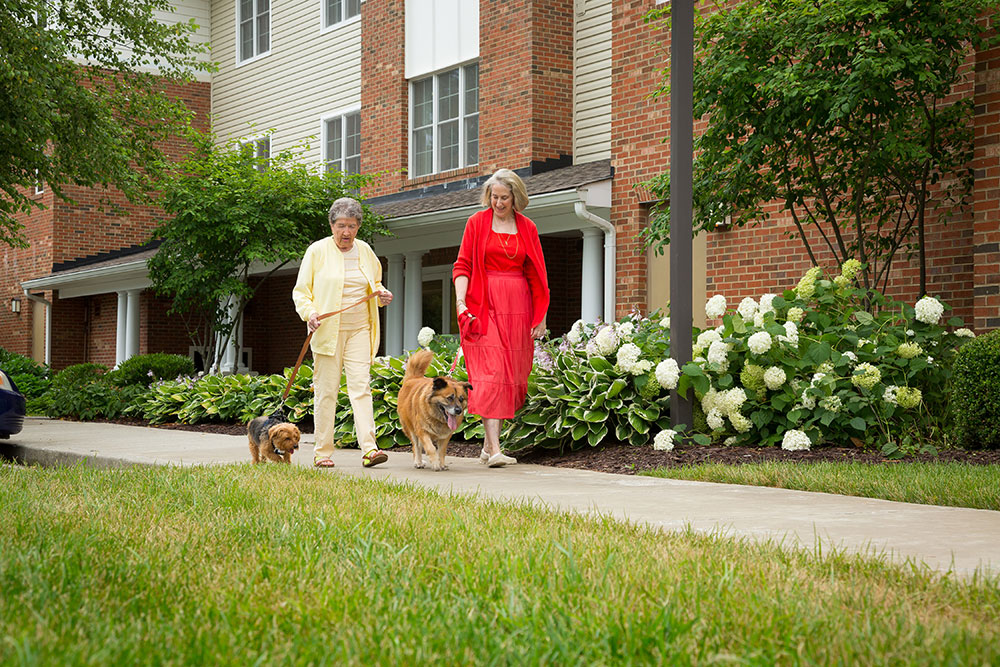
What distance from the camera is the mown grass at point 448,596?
2.40 metres

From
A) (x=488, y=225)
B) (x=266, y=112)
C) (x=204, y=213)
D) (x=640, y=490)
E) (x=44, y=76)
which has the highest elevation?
(x=266, y=112)

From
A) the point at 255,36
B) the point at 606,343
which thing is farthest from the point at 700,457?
the point at 255,36

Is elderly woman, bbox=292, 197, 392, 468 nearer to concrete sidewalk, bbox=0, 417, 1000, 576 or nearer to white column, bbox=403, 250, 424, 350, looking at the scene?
concrete sidewalk, bbox=0, 417, 1000, 576

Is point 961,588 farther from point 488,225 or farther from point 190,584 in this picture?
point 488,225

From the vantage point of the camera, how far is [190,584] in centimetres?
309

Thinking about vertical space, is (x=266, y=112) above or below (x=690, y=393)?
above

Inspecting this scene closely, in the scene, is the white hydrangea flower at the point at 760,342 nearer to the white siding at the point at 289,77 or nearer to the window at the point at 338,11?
the white siding at the point at 289,77

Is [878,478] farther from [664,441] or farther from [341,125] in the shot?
[341,125]

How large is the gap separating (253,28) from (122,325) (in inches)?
289

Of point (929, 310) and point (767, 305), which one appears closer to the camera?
→ point (929, 310)

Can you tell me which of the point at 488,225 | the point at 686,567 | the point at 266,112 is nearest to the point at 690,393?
the point at 488,225

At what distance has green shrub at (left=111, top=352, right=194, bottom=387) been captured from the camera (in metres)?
17.4

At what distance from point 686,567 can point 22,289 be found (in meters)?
26.8

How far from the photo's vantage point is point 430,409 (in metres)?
7.37
